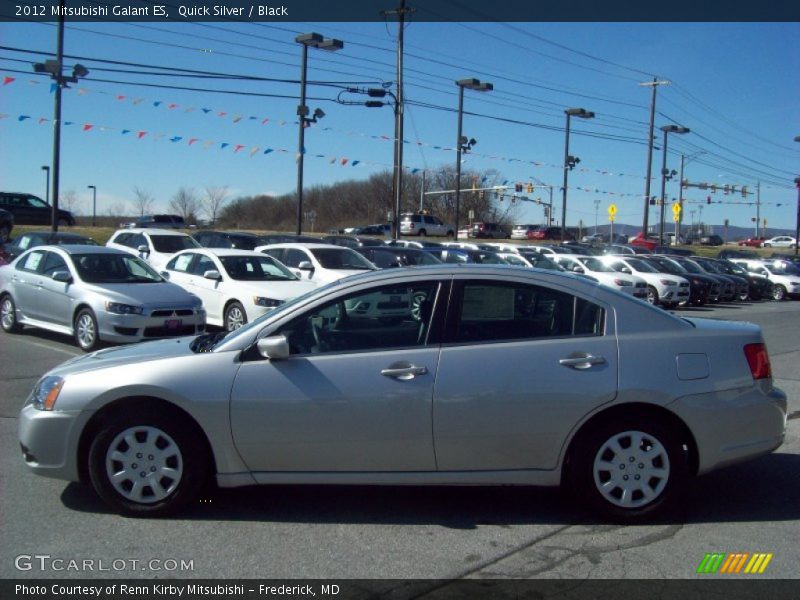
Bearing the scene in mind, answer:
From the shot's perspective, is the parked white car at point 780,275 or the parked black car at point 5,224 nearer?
the parked black car at point 5,224

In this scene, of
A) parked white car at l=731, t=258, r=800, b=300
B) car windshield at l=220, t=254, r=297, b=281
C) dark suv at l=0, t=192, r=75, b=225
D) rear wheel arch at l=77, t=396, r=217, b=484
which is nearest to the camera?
rear wheel arch at l=77, t=396, r=217, b=484

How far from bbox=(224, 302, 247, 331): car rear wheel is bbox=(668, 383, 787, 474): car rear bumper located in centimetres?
952

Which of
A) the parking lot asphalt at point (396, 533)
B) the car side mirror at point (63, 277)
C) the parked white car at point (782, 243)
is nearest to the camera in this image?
the parking lot asphalt at point (396, 533)

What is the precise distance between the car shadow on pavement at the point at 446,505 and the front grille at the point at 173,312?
6264 millimetres

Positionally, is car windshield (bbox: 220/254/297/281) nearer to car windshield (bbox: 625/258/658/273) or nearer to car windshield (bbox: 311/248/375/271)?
car windshield (bbox: 311/248/375/271)

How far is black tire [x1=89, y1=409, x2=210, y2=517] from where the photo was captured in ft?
16.2

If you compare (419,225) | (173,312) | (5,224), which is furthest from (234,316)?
(419,225)

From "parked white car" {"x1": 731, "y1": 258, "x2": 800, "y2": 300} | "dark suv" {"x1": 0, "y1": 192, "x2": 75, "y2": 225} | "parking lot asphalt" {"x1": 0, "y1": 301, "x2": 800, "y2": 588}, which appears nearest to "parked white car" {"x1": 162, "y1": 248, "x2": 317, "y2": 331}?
"parking lot asphalt" {"x1": 0, "y1": 301, "x2": 800, "y2": 588}

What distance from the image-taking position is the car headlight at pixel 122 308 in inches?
451

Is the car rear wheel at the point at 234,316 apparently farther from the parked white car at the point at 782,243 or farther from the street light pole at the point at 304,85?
the parked white car at the point at 782,243

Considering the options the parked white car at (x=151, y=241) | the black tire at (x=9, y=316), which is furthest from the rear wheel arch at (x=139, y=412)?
the parked white car at (x=151, y=241)

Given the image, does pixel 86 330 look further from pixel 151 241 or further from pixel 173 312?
pixel 151 241

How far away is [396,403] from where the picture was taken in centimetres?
486

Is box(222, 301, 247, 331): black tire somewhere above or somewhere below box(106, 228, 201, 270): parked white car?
below
